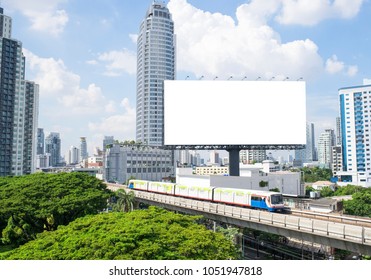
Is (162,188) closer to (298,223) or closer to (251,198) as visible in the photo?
(251,198)

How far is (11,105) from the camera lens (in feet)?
309

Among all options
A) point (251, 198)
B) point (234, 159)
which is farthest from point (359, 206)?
point (251, 198)

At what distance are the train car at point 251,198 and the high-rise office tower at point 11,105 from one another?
7234 cm

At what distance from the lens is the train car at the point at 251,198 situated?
3525 cm

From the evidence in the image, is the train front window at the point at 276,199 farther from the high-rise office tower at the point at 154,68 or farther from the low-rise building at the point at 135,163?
the high-rise office tower at the point at 154,68

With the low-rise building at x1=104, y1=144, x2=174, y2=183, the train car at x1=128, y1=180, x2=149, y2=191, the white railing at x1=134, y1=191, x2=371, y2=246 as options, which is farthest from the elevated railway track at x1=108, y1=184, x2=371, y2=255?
the low-rise building at x1=104, y1=144, x2=174, y2=183

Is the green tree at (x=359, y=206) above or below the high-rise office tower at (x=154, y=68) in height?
below

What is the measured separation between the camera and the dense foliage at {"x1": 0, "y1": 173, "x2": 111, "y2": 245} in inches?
1340

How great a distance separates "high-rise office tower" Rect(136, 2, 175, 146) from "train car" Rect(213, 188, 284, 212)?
364 ft

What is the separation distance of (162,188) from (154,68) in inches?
4260

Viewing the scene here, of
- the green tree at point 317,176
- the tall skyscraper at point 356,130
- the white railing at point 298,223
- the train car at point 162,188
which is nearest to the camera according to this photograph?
the white railing at point 298,223

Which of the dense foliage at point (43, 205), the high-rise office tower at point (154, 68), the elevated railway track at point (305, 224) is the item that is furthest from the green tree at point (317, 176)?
the dense foliage at point (43, 205)
